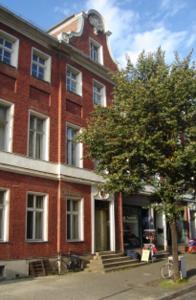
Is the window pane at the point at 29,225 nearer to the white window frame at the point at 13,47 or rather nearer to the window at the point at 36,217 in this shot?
the window at the point at 36,217

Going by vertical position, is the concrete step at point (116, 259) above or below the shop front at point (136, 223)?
below

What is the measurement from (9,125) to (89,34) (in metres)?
8.53

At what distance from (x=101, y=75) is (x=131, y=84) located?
782cm

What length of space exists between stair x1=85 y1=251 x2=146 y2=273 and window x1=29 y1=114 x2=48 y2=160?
17.1 feet

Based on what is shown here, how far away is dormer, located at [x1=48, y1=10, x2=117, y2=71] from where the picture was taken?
20302mm

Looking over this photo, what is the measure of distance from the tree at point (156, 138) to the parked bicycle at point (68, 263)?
175 inches

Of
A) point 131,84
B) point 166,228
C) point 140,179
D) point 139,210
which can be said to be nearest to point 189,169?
point 140,179

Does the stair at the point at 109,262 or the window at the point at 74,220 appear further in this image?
the window at the point at 74,220

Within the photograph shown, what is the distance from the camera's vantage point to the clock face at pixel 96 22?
21703mm

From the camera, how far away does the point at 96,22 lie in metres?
22.0

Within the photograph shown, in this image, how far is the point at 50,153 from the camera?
1705 cm

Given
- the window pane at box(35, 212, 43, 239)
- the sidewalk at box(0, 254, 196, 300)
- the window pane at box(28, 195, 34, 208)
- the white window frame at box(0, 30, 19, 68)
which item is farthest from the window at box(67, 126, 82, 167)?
the sidewalk at box(0, 254, 196, 300)

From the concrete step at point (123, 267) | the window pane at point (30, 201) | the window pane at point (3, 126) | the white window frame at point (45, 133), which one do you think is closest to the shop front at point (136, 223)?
the concrete step at point (123, 267)

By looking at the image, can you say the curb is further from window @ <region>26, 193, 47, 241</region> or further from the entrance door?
the entrance door
